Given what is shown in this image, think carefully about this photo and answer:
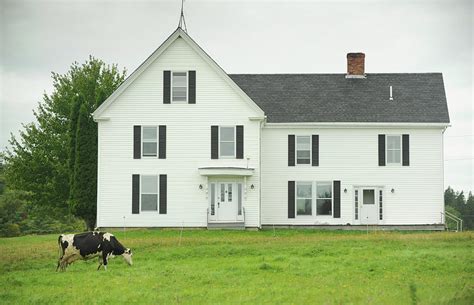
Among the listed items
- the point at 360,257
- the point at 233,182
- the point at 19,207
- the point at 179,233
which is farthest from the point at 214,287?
the point at 19,207

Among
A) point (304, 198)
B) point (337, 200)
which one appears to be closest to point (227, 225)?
point (304, 198)

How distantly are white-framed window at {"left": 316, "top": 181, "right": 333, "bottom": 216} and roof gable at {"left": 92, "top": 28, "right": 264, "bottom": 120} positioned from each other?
508cm

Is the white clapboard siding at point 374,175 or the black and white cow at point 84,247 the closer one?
the black and white cow at point 84,247

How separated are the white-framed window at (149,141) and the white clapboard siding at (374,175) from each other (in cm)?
536

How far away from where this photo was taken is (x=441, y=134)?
37.8 m

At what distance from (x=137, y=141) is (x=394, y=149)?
40.0 ft

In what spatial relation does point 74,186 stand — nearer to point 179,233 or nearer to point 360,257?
point 179,233

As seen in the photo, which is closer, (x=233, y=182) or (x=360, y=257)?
(x=360, y=257)

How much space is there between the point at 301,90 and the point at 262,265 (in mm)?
20635

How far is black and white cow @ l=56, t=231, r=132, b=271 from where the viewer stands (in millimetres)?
20797

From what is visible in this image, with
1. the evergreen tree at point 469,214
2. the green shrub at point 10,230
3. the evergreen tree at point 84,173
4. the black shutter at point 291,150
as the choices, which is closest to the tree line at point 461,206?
the evergreen tree at point 469,214

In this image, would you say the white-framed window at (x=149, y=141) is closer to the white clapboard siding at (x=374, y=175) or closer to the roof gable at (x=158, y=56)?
the roof gable at (x=158, y=56)

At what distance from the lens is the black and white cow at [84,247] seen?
20.8 metres

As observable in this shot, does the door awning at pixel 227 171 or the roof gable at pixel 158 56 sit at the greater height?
the roof gable at pixel 158 56
